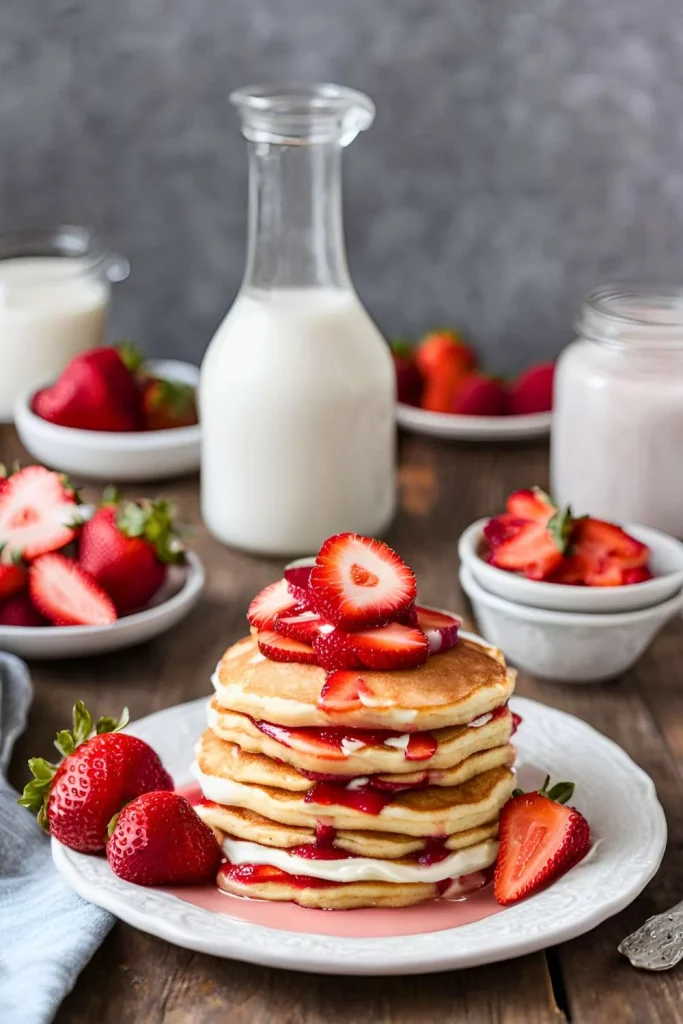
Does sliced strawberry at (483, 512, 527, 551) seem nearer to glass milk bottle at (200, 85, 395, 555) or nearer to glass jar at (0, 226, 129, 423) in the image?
glass milk bottle at (200, 85, 395, 555)

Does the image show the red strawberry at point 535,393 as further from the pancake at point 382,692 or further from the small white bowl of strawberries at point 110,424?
the pancake at point 382,692

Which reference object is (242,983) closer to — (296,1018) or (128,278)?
(296,1018)

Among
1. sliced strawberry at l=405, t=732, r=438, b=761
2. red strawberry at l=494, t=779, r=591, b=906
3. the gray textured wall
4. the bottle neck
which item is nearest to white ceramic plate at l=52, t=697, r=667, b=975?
red strawberry at l=494, t=779, r=591, b=906

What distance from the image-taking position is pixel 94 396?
6.50 ft

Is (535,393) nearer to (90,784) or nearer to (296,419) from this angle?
(296,419)

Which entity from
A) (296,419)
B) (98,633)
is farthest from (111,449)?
(98,633)

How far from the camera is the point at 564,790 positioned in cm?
109

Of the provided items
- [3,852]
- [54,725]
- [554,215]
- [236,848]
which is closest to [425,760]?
[236,848]

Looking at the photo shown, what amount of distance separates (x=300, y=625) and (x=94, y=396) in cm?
102

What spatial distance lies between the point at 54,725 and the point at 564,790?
1.67 feet

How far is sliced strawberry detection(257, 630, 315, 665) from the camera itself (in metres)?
1.03

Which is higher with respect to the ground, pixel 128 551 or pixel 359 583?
pixel 359 583

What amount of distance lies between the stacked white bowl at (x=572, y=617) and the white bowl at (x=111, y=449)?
2.19 ft

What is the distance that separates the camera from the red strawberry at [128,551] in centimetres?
147
